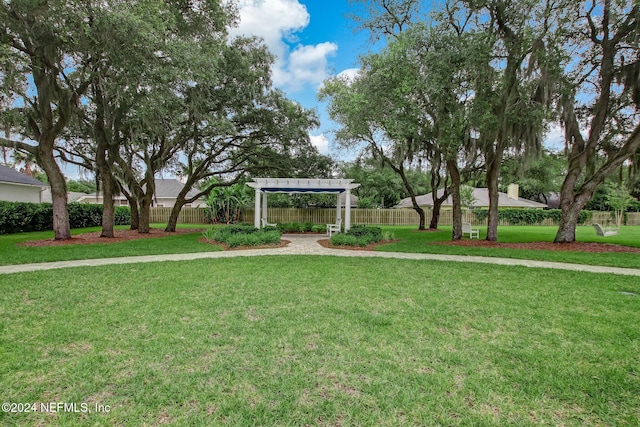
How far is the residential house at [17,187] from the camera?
16328 millimetres

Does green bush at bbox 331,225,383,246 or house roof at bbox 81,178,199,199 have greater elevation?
house roof at bbox 81,178,199,199

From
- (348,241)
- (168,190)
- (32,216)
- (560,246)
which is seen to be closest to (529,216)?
(560,246)

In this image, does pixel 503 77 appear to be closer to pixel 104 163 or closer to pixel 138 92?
pixel 138 92

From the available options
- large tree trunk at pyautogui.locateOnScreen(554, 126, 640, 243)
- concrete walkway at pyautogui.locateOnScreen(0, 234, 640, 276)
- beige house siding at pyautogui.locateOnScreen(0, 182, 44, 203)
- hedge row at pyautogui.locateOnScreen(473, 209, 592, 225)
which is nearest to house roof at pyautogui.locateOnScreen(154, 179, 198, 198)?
beige house siding at pyautogui.locateOnScreen(0, 182, 44, 203)

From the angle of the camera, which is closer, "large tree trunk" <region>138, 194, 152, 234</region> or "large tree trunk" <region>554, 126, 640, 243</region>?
"large tree trunk" <region>554, 126, 640, 243</region>

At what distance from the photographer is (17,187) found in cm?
1730

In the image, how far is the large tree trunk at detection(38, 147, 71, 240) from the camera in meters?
9.91

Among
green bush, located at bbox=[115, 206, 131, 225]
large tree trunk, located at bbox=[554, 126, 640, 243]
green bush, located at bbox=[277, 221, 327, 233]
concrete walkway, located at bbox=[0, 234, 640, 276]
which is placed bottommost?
concrete walkway, located at bbox=[0, 234, 640, 276]

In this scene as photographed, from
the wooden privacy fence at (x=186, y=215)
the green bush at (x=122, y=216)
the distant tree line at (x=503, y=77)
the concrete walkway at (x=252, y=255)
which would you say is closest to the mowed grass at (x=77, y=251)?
the concrete walkway at (x=252, y=255)

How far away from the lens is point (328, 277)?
18.5 feet

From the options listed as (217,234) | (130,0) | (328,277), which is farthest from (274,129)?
(328,277)

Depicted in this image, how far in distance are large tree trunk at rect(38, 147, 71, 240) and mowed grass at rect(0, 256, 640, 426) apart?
20.9 feet

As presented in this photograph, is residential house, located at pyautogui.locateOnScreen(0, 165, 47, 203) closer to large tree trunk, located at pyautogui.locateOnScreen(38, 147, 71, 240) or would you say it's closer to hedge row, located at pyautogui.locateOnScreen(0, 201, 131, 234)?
hedge row, located at pyautogui.locateOnScreen(0, 201, 131, 234)

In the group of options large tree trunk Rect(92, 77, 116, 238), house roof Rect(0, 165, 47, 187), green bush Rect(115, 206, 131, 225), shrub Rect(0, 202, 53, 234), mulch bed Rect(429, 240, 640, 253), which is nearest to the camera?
mulch bed Rect(429, 240, 640, 253)
